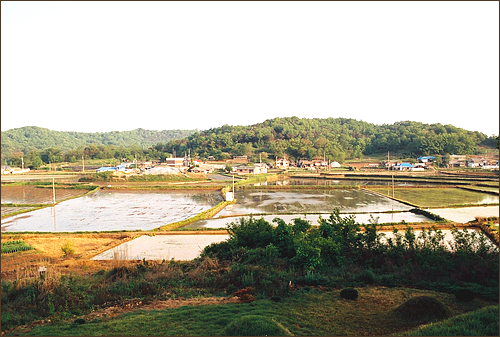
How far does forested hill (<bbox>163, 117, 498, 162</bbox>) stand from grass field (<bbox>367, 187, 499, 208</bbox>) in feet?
69.3

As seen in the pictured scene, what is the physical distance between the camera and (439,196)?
2650cm

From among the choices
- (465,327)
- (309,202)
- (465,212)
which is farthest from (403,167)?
(465,327)

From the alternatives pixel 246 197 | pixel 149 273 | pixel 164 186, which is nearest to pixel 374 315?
pixel 149 273

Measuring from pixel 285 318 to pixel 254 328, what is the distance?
3.49 feet

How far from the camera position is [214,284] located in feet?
27.8

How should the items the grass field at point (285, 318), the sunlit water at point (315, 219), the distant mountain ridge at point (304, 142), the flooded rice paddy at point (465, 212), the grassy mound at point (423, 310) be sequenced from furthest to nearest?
the distant mountain ridge at point (304, 142)
the flooded rice paddy at point (465, 212)
the sunlit water at point (315, 219)
the grassy mound at point (423, 310)
the grass field at point (285, 318)

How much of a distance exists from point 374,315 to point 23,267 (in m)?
9.72

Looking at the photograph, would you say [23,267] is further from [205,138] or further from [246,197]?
[205,138]

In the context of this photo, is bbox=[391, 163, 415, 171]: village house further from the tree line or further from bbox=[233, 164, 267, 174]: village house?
bbox=[233, 164, 267, 174]: village house

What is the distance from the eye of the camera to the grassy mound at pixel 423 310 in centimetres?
617

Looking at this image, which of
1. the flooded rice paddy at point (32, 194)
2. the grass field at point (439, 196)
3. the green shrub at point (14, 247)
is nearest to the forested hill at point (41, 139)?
the flooded rice paddy at point (32, 194)

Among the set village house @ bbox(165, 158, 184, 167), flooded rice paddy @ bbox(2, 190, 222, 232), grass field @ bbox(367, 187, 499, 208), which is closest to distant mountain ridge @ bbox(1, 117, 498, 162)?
village house @ bbox(165, 158, 184, 167)

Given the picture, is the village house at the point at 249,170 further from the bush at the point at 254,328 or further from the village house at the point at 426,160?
the bush at the point at 254,328

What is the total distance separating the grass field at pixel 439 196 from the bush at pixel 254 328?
19.8 m
